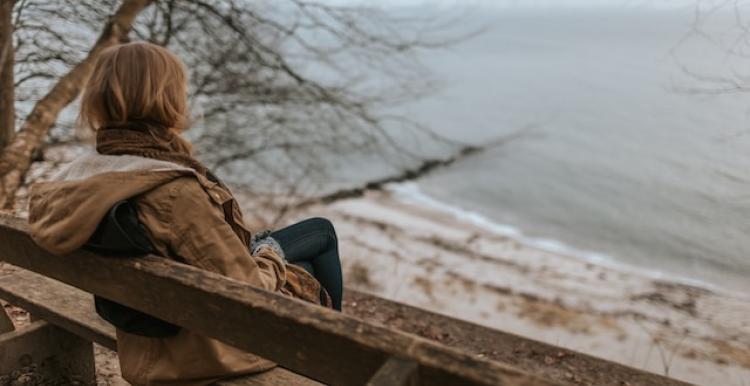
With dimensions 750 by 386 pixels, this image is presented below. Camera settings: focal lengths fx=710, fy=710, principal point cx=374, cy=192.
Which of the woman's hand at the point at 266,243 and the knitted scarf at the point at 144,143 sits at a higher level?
the knitted scarf at the point at 144,143

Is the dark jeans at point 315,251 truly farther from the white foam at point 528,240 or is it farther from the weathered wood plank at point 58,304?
the white foam at point 528,240

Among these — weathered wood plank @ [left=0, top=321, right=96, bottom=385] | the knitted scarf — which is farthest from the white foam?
the knitted scarf

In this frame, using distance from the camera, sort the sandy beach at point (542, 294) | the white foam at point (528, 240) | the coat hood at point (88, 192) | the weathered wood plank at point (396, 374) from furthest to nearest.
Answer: the white foam at point (528, 240)
the sandy beach at point (542, 294)
the coat hood at point (88, 192)
the weathered wood plank at point (396, 374)

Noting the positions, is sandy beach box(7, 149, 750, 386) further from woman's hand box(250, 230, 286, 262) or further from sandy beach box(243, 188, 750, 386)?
woman's hand box(250, 230, 286, 262)

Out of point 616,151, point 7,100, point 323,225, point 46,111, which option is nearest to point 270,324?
point 323,225

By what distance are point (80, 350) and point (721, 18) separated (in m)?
4.84

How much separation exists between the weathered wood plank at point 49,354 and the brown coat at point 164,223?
840mm

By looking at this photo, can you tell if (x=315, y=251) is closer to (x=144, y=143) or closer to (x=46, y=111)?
(x=144, y=143)

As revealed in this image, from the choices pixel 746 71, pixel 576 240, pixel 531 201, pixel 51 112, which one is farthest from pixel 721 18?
pixel 531 201

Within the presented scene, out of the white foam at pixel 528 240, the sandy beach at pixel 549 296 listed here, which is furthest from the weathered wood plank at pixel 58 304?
the white foam at pixel 528 240

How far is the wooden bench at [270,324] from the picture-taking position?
128 centimetres

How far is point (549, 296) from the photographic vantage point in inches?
390

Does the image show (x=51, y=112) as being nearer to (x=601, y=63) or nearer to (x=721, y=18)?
(x=721, y=18)

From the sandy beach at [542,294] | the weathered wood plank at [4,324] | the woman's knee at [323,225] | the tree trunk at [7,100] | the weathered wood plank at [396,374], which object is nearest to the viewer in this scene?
the weathered wood plank at [396,374]
